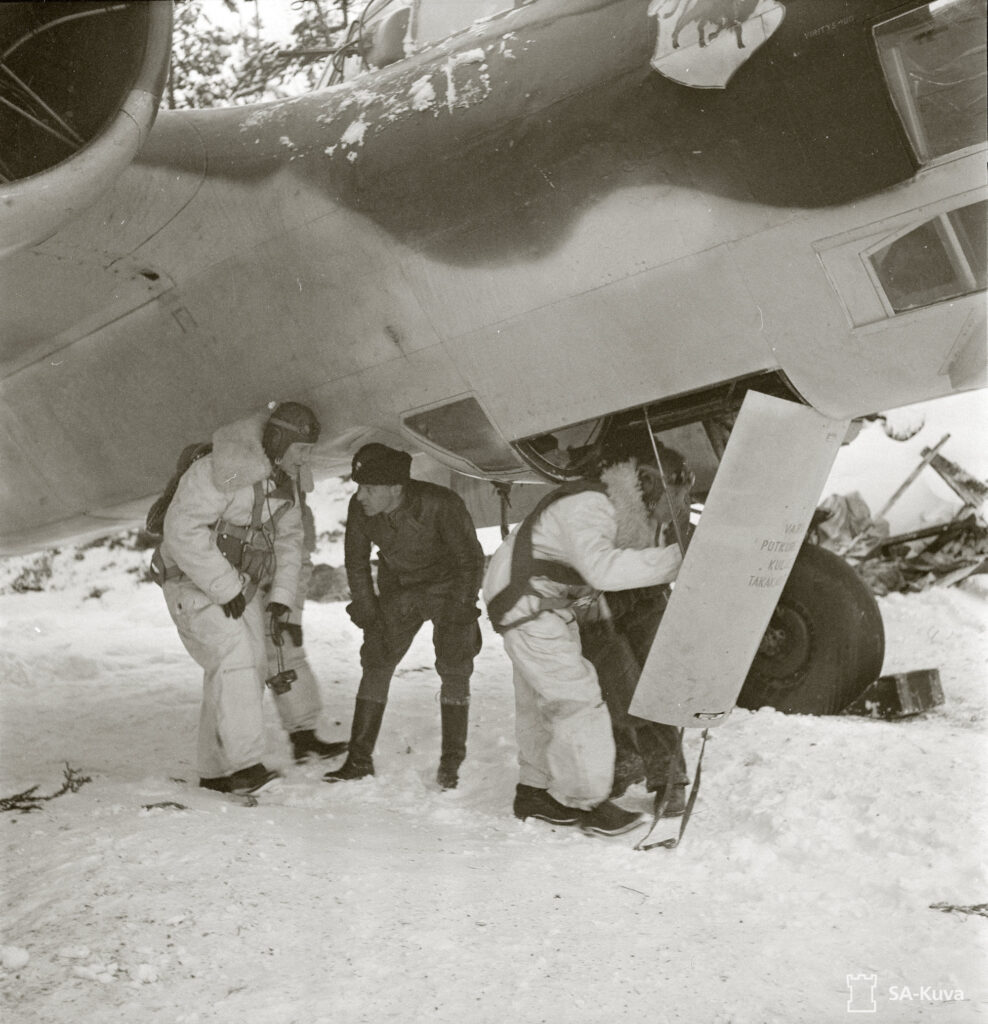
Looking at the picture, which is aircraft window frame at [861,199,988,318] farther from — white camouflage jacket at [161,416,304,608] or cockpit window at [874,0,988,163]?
white camouflage jacket at [161,416,304,608]

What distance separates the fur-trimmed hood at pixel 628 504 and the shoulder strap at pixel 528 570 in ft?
0.26

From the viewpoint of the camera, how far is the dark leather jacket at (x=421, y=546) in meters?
4.77

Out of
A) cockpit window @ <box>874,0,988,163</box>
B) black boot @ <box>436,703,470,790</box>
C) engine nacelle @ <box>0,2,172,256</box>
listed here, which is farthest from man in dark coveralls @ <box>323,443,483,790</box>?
cockpit window @ <box>874,0,988,163</box>

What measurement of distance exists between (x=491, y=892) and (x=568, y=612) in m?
1.29

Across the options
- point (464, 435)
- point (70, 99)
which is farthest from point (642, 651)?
point (70, 99)

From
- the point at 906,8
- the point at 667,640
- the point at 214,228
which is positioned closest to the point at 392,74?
the point at 214,228

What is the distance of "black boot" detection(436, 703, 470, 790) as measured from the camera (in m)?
4.62

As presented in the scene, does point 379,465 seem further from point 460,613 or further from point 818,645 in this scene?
point 818,645

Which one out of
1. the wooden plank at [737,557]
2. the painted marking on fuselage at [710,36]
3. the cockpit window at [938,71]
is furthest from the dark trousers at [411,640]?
the cockpit window at [938,71]

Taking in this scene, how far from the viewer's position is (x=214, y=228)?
4.18 meters

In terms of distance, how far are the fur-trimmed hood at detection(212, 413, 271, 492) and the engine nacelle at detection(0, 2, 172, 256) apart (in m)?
1.25

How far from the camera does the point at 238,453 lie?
4328 mm

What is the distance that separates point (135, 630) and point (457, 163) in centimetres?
608

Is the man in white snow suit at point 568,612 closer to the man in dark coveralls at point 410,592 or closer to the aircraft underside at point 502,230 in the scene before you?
the aircraft underside at point 502,230
